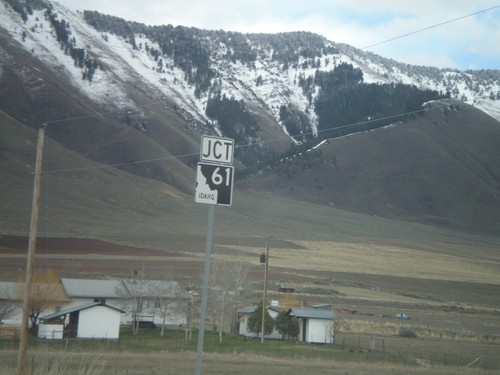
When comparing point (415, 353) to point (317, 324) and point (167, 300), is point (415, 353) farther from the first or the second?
point (167, 300)

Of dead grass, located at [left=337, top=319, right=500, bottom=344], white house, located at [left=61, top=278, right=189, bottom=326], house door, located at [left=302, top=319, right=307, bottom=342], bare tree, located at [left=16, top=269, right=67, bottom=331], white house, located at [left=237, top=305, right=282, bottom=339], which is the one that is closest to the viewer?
bare tree, located at [left=16, top=269, right=67, bottom=331]

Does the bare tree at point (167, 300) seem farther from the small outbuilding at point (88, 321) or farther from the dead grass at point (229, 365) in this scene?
the dead grass at point (229, 365)

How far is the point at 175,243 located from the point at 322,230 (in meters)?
57.3

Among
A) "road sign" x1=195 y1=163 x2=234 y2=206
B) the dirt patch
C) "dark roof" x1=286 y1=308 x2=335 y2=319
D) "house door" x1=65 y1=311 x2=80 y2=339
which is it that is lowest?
"house door" x1=65 y1=311 x2=80 y2=339

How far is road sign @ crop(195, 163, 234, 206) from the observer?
12.0 m

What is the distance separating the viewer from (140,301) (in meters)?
59.2

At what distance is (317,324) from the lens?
181 ft

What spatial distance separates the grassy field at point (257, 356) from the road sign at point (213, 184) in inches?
627

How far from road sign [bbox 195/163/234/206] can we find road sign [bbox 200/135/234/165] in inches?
4.1

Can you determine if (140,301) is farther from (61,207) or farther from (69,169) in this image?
(69,169)

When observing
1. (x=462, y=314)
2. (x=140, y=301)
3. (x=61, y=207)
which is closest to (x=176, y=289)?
(x=140, y=301)

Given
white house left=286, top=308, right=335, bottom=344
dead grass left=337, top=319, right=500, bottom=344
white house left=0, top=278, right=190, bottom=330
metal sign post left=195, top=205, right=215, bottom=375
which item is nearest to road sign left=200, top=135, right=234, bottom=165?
metal sign post left=195, top=205, right=215, bottom=375

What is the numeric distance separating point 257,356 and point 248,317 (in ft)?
61.0

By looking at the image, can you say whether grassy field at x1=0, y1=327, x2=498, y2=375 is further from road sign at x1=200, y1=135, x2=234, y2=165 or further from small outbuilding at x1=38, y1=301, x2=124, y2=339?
road sign at x1=200, y1=135, x2=234, y2=165
